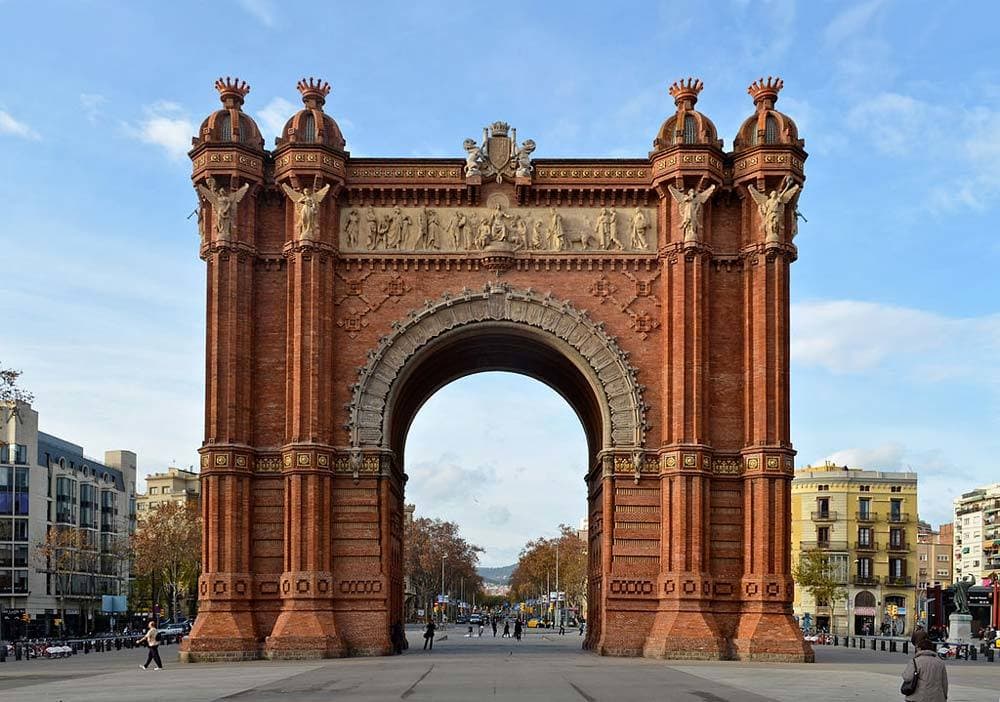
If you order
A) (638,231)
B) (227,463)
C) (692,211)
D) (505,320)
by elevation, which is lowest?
(227,463)

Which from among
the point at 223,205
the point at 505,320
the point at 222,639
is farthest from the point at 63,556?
the point at 505,320

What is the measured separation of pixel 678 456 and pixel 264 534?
14.3 metres

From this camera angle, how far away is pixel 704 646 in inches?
1730

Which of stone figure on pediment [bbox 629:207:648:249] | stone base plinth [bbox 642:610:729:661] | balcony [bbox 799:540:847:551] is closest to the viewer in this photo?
stone base plinth [bbox 642:610:729:661]

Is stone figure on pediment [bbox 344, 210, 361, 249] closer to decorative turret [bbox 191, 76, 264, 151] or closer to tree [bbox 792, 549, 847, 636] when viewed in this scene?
decorative turret [bbox 191, 76, 264, 151]

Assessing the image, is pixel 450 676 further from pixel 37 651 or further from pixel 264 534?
pixel 37 651

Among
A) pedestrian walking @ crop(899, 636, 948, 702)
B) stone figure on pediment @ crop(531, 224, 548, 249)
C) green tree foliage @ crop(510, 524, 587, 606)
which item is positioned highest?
stone figure on pediment @ crop(531, 224, 548, 249)

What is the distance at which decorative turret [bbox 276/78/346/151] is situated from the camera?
47.1 metres

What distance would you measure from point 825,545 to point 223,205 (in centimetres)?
7787

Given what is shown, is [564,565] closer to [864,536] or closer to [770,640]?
[864,536]

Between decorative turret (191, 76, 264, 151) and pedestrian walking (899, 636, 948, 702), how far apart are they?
35.2 meters

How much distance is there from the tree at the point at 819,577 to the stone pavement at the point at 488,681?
2238 inches

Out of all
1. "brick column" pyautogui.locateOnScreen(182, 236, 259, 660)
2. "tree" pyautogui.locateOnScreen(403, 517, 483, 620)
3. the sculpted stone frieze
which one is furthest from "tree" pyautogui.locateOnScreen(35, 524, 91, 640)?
the sculpted stone frieze

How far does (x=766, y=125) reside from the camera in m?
47.2
